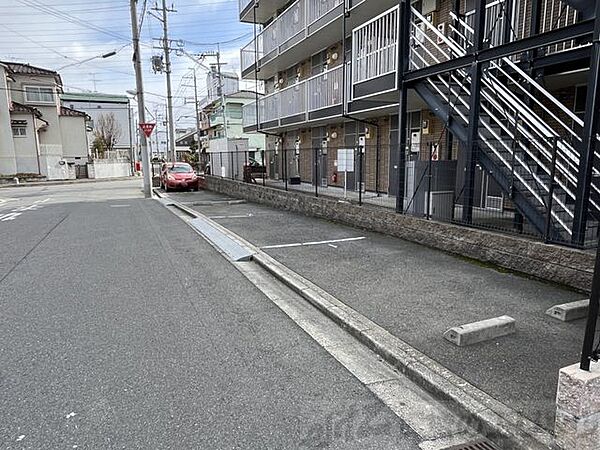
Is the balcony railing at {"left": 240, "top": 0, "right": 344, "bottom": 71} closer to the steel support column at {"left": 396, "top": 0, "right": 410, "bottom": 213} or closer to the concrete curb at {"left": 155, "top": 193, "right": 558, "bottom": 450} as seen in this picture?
the steel support column at {"left": 396, "top": 0, "right": 410, "bottom": 213}

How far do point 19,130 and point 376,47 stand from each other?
38.5 metres

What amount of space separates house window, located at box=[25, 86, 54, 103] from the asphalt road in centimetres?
4272

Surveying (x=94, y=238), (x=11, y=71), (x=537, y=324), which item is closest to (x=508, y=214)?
(x=537, y=324)

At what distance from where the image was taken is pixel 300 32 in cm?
1602

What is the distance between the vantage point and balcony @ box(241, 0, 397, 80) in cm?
1299

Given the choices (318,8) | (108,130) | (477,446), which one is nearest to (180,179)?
(318,8)

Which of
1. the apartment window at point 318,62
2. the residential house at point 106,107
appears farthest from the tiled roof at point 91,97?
the apartment window at point 318,62

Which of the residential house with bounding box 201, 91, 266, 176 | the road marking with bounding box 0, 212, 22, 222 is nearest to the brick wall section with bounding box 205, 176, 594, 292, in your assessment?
the residential house with bounding box 201, 91, 266, 176

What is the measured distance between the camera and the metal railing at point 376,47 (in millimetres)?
9578

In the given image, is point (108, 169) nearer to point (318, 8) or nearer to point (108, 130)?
point (108, 130)

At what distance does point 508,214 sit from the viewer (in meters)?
8.23

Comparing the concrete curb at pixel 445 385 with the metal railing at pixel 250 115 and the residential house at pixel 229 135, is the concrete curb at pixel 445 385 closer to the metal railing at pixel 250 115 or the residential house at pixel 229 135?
the residential house at pixel 229 135

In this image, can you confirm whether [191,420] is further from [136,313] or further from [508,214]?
[508,214]

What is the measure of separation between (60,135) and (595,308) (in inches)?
1945
